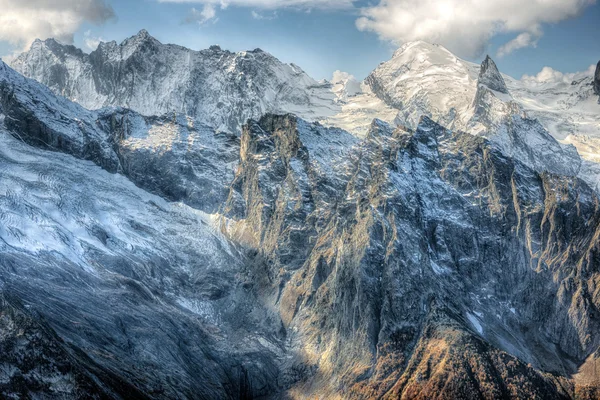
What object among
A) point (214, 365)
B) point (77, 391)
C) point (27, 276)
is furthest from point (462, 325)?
point (27, 276)

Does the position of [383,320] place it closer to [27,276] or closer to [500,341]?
[500,341]

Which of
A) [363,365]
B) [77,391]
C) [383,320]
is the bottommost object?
[77,391]

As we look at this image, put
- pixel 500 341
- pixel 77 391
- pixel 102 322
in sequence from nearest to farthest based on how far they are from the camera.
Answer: pixel 77 391, pixel 102 322, pixel 500 341

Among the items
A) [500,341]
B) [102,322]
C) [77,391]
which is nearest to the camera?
[77,391]

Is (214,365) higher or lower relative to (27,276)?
lower

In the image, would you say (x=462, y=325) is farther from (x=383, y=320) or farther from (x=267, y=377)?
(x=267, y=377)

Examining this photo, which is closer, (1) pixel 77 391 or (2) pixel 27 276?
(1) pixel 77 391

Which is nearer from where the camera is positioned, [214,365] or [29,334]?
[29,334]

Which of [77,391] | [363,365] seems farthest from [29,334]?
[363,365]

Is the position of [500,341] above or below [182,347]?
above
